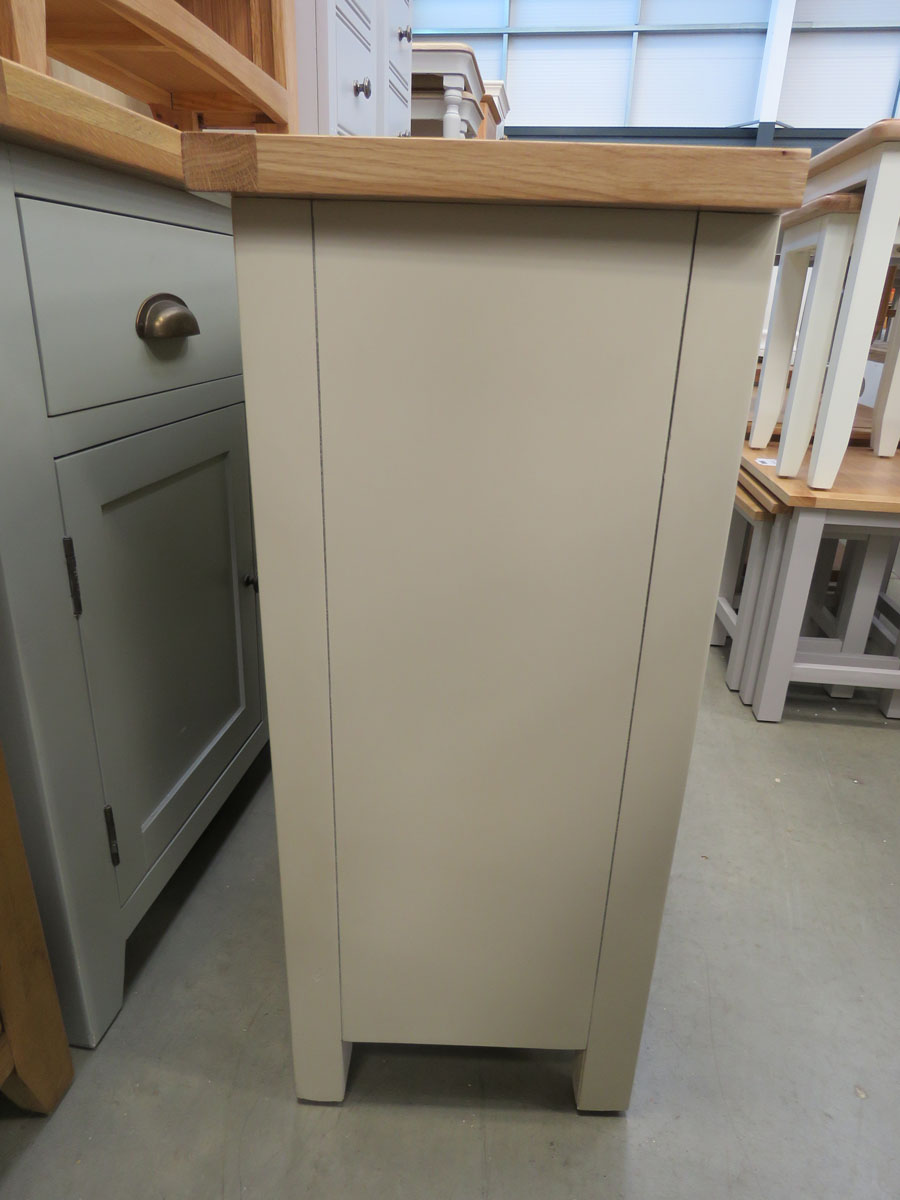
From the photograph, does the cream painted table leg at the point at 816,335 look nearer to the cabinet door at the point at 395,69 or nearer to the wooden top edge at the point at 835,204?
the wooden top edge at the point at 835,204

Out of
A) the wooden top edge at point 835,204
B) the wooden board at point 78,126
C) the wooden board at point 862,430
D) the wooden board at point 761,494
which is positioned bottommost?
the wooden board at point 761,494

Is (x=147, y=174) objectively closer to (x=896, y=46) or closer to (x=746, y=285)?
(x=746, y=285)

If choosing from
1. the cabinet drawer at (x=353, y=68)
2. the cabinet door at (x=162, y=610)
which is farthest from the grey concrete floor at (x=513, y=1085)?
the cabinet drawer at (x=353, y=68)

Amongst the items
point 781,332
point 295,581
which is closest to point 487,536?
point 295,581

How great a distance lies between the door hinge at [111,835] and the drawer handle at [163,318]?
57cm

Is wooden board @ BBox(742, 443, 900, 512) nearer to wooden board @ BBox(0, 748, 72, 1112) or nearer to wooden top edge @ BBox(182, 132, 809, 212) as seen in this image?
wooden top edge @ BBox(182, 132, 809, 212)

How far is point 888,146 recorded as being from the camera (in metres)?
1.38

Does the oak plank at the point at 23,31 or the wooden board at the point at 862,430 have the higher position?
the oak plank at the point at 23,31

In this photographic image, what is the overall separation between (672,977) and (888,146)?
1454mm

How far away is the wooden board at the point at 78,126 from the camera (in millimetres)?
628

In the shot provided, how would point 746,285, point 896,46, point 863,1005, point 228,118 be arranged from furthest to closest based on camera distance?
point 896,46 < point 228,118 < point 863,1005 < point 746,285

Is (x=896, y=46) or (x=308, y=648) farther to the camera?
(x=896, y=46)

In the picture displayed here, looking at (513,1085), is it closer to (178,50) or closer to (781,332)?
(178,50)

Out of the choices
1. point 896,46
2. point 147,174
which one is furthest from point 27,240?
point 896,46
